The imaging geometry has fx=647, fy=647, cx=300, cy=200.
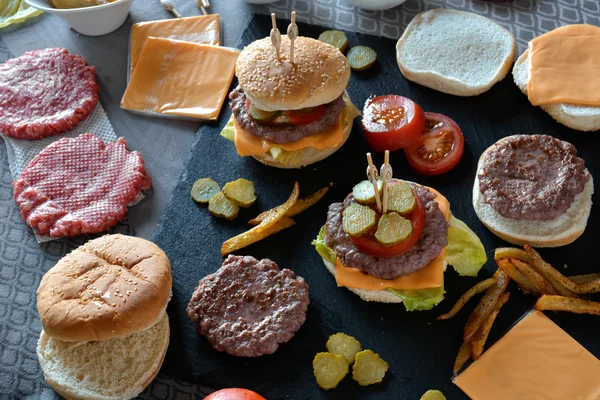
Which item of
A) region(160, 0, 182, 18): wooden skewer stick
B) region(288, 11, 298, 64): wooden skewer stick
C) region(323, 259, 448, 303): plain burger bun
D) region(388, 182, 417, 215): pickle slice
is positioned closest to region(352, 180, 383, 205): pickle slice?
region(388, 182, 417, 215): pickle slice

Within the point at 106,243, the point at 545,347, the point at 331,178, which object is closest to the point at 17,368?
the point at 106,243

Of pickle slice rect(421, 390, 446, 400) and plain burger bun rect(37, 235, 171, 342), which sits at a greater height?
plain burger bun rect(37, 235, 171, 342)

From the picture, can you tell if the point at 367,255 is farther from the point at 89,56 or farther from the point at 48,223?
the point at 89,56

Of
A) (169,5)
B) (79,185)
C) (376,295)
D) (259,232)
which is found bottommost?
(376,295)

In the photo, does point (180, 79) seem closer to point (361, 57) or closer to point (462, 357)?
point (361, 57)

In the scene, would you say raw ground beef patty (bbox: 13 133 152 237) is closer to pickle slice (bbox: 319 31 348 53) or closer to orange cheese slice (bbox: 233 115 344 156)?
orange cheese slice (bbox: 233 115 344 156)

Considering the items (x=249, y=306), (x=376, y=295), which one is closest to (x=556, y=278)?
(x=376, y=295)

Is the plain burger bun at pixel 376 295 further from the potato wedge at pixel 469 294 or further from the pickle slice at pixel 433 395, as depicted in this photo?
the pickle slice at pixel 433 395
